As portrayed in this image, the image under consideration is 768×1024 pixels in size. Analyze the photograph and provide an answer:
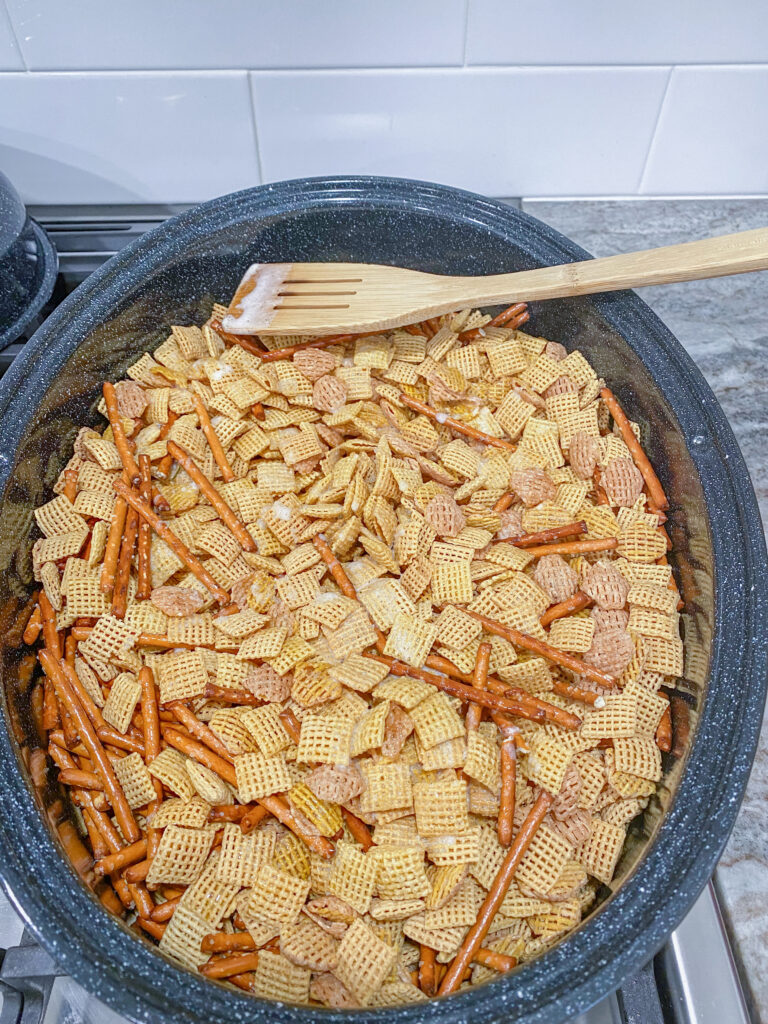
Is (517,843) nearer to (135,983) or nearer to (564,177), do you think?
(135,983)

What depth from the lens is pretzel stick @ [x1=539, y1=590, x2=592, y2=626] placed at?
983mm

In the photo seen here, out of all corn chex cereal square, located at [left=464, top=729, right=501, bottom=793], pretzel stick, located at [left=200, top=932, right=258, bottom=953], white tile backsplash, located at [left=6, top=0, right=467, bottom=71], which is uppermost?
white tile backsplash, located at [left=6, top=0, right=467, bottom=71]

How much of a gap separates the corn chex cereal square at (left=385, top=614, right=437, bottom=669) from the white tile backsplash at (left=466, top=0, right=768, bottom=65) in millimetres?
1006

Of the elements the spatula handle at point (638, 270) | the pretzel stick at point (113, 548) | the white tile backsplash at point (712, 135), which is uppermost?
the white tile backsplash at point (712, 135)

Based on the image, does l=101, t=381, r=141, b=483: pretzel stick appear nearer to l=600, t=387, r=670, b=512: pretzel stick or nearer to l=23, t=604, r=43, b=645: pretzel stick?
l=23, t=604, r=43, b=645: pretzel stick

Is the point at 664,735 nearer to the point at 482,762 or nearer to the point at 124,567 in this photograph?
the point at 482,762

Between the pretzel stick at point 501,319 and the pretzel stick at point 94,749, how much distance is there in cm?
76

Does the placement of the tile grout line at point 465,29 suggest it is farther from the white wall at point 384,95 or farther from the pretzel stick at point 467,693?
the pretzel stick at point 467,693

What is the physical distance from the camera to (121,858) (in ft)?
2.75

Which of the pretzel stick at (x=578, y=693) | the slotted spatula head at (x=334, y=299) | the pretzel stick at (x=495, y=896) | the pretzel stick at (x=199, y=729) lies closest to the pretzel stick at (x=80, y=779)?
the pretzel stick at (x=199, y=729)

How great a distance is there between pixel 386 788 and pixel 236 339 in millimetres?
717

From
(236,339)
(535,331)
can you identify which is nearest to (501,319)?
(535,331)


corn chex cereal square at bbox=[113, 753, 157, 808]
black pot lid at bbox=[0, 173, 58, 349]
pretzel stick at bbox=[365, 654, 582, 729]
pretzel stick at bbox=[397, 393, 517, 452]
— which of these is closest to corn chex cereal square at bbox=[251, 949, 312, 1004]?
corn chex cereal square at bbox=[113, 753, 157, 808]

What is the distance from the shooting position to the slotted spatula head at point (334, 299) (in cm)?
115
